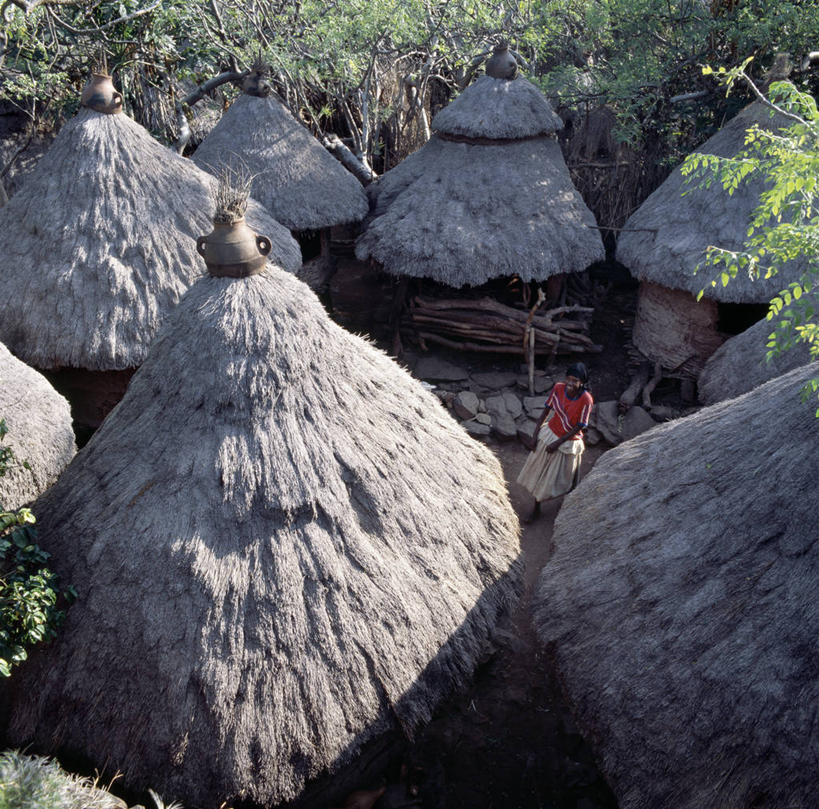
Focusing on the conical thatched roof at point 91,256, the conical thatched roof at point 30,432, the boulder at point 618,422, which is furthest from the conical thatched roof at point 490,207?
the conical thatched roof at point 30,432

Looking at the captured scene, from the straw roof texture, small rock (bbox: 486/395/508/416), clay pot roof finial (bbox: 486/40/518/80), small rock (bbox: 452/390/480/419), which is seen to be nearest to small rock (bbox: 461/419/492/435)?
small rock (bbox: 452/390/480/419)

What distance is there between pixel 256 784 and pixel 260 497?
4.97 feet

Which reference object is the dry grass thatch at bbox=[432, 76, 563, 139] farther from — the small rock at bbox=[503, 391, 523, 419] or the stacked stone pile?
the small rock at bbox=[503, 391, 523, 419]

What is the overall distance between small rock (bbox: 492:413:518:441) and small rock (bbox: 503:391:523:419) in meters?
0.09

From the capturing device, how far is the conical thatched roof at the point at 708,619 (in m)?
3.45

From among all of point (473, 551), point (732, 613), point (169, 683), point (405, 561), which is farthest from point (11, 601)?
point (732, 613)

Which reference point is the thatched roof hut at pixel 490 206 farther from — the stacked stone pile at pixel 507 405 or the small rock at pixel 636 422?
the small rock at pixel 636 422

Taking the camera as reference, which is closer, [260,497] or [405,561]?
[260,497]

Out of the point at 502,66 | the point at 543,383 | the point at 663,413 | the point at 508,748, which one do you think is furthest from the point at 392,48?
the point at 508,748

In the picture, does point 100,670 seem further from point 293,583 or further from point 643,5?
point 643,5

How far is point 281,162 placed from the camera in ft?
33.0

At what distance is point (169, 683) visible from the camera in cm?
376

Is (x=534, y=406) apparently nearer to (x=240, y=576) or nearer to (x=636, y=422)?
(x=636, y=422)

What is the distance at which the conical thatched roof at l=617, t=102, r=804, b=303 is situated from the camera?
8.40 m
